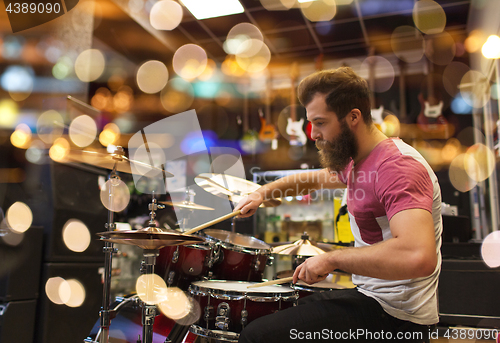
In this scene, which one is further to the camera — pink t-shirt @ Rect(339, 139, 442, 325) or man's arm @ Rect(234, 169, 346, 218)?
man's arm @ Rect(234, 169, 346, 218)

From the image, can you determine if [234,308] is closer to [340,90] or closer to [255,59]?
[340,90]

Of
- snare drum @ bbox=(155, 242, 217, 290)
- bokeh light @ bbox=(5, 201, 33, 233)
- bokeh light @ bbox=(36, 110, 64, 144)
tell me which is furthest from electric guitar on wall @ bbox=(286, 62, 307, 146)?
bokeh light @ bbox=(5, 201, 33, 233)

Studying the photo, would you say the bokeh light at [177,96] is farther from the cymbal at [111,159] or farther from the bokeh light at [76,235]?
the cymbal at [111,159]

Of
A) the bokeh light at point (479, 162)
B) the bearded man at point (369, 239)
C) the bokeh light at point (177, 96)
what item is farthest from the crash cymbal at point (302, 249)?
the bokeh light at point (177, 96)

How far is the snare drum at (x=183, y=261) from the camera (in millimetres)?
2182

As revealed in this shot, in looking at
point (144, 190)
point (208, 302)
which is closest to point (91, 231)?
point (208, 302)

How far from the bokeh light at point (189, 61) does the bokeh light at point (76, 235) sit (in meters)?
3.44

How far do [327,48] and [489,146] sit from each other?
275cm

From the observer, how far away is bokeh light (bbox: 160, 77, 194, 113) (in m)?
5.70

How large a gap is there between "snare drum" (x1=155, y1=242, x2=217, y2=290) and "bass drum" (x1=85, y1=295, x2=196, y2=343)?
0.78ft

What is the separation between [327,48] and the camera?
17.9 feet

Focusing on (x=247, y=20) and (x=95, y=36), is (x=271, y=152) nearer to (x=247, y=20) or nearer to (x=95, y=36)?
(x=247, y=20)

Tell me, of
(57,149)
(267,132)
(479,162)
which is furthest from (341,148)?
(267,132)

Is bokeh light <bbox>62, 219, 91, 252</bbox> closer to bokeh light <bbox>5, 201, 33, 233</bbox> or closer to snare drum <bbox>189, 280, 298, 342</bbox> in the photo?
bokeh light <bbox>5, 201, 33, 233</bbox>
